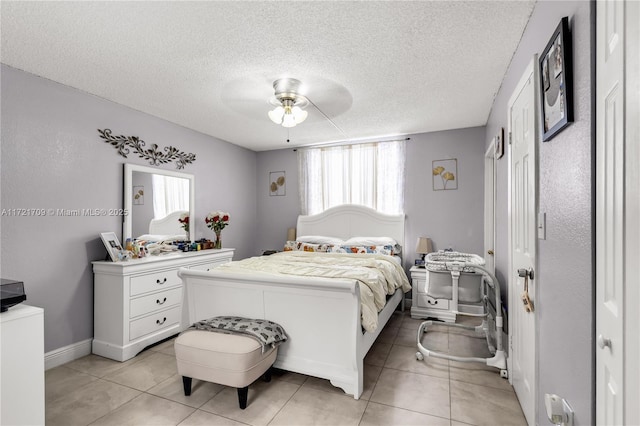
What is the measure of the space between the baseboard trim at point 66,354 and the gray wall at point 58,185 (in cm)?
5

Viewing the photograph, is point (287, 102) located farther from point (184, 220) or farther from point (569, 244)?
point (569, 244)

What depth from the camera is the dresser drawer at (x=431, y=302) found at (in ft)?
12.3

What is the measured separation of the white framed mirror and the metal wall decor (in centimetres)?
13

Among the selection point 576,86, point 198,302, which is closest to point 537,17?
point 576,86

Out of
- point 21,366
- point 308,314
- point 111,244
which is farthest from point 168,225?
point 308,314

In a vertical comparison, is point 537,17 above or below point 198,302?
above

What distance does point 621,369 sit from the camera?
0.83 m

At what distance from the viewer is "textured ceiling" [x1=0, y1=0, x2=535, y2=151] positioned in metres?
1.77

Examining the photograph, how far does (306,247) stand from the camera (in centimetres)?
446

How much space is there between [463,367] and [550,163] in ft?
6.25

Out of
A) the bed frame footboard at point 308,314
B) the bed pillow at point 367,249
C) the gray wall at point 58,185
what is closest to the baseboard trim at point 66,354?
the gray wall at point 58,185

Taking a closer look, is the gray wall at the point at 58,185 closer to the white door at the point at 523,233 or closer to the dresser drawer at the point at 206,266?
the dresser drawer at the point at 206,266

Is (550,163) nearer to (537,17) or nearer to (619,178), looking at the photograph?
(619,178)

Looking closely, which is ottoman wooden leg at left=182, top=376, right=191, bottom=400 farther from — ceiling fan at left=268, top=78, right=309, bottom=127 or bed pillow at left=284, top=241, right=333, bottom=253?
bed pillow at left=284, top=241, right=333, bottom=253
